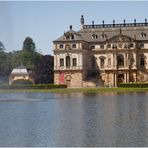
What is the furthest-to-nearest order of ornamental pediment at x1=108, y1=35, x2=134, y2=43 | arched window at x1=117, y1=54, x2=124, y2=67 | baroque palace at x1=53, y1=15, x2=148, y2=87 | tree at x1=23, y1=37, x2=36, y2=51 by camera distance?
tree at x1=23, y1=37, x2=36, y2=51 → arched window at x1=117, y1=54, x2=124, y2=67 → baroque palace at x1=53, y1=15, x2=148, y2=87 → ornamental pediment at x1=108, y1=35, x2=134, y2=43

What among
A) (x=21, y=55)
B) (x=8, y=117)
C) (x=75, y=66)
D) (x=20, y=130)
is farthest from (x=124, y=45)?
(x=20, y=130)

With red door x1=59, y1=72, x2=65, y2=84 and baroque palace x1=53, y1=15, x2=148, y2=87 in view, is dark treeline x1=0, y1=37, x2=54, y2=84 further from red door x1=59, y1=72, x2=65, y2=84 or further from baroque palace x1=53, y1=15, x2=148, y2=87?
baroque palace x1=53, y1=15, x2=148, y2=87

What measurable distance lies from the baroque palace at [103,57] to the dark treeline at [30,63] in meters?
13.6

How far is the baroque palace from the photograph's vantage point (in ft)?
313

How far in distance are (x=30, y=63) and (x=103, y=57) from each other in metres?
35.4

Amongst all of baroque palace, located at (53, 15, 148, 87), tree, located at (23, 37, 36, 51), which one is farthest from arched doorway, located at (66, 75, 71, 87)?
tree, located at (23, 37, 36, 51)

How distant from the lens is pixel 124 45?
95312 millimetres

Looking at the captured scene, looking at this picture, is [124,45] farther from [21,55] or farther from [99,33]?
[21,55]

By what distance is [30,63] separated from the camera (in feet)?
427

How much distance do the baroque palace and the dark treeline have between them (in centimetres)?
1358

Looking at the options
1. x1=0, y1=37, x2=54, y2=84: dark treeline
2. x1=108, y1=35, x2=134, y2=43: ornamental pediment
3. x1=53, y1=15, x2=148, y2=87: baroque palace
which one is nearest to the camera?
x1=108, y1=35, x2=134, y2=43: ornamental pediment

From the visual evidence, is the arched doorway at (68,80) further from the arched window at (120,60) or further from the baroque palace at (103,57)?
the arched window at (120,60)

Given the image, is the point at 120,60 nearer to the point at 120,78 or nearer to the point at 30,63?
the point at 120,78

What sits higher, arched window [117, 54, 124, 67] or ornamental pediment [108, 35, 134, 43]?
ornamental pediment [108, 35, 134, 43]
